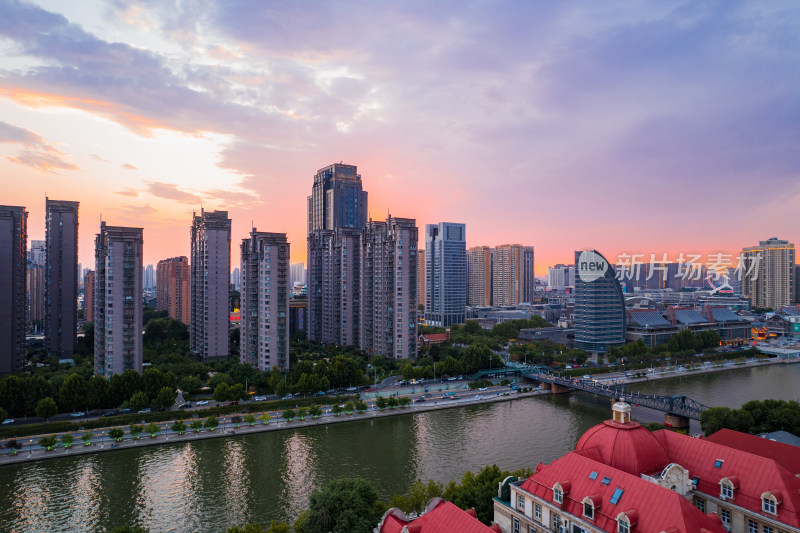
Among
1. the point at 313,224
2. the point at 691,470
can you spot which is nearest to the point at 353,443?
the point at 691,470

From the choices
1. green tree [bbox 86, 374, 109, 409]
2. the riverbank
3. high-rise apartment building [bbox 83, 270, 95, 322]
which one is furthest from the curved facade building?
high-rise apartment building [bbox 83, 270, 95, 322]

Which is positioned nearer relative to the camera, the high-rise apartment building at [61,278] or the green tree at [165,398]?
the green tree at [165,398]

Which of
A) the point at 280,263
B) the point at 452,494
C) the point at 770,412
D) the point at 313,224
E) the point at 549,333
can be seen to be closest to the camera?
the point at 452,494

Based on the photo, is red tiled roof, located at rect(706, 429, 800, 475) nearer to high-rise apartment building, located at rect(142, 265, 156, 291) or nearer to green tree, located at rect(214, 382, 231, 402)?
green tree, located at rect(214, 382, 231, 402)

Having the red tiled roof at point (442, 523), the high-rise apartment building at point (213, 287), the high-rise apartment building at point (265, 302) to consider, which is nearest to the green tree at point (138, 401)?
the high-rise apartment building at point (265, 302)

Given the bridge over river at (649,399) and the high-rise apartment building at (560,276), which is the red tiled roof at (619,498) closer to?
the bridge over river at (649,399)

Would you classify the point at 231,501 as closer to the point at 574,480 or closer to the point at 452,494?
the point at 452,494
